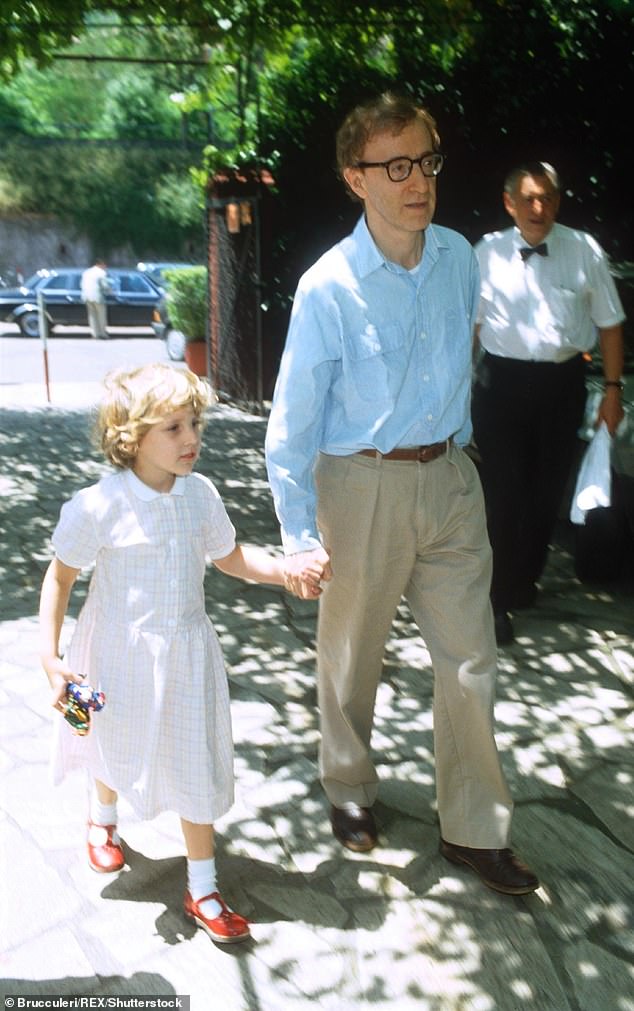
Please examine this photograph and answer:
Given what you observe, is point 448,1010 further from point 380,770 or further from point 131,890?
point 380,770

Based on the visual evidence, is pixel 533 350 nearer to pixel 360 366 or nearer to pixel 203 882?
pixel 360 366

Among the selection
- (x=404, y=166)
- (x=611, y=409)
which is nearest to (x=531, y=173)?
(x=611, y=409)

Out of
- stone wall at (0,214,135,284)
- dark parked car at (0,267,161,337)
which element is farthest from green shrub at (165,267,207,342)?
stone wall at (0,214,135,284)

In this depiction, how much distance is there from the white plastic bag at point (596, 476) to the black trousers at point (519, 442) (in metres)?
0.29

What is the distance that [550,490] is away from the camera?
5137mm

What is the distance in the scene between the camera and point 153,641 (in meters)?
2.93

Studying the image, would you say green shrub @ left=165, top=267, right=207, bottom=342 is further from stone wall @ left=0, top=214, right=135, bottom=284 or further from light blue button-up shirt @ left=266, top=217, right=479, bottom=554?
stone wall @ left=0, top=214, right=135, bottom=284

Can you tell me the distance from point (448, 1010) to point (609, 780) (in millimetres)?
1420

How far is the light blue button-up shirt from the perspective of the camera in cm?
298

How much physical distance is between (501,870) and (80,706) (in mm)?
1320

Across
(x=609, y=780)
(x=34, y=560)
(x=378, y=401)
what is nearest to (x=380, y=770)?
(x=609, y=780)

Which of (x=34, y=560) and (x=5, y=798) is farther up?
(x=5, y=798)

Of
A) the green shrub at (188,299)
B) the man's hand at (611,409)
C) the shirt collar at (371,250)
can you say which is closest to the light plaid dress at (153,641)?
the shirt collar at (371,250)

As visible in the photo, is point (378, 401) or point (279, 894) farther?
point (279, 894)
